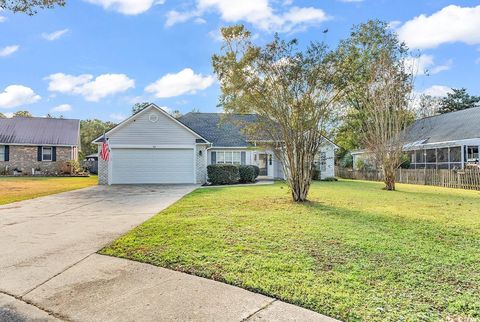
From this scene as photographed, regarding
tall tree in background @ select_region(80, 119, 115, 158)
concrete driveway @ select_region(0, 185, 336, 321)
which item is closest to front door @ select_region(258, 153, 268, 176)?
concrete driveway @ select_region(0, 185, 336, 321)

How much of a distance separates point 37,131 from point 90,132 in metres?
19.2

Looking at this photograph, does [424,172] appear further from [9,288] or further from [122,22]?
[9,288]

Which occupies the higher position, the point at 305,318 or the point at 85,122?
the point at 85,122

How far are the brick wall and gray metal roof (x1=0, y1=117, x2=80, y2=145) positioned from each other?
65 cm

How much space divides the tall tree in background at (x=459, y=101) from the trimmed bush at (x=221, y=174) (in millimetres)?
32252

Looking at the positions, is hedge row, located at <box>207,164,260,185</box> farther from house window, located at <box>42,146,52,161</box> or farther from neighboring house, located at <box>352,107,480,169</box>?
house window, located at <box>42,146,52,161</box>

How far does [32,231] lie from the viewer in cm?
694

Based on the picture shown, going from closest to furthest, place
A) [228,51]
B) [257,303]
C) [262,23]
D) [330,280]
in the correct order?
[257,303] → [330,280] → [228,51] → [262,23]

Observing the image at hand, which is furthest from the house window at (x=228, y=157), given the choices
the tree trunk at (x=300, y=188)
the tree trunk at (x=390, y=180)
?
the tree trunk at (x=300, y=188)

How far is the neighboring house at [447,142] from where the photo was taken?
22.2 meters

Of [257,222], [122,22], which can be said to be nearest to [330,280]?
[257,222]

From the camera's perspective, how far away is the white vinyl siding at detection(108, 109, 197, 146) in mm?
20750

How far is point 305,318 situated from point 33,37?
55.2ft

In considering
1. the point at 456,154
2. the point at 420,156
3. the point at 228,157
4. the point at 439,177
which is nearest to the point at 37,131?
the point at 228,157
